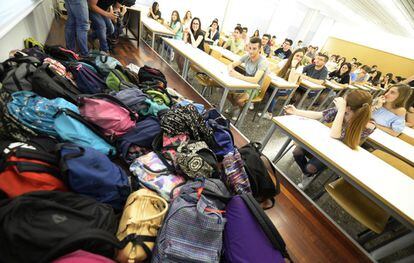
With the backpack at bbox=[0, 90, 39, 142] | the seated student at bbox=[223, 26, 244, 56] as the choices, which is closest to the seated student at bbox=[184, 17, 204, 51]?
the seated student at bbox=[223, 26, 244, 56]

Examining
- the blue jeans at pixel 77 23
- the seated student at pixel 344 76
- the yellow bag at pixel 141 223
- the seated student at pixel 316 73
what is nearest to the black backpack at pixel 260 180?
the yellow bag at pixel 141 223

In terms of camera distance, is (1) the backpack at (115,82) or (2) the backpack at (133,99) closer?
(2) the backpack at (133,99)

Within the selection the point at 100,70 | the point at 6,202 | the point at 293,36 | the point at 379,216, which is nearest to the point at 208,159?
the point at 6,202

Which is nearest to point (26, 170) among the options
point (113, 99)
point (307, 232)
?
point (113, 99)

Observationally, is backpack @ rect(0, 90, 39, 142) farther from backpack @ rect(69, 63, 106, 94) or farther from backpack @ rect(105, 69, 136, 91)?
backpack @ rect(105, 69, 136, 91)

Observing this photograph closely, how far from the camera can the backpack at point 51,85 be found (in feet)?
4.39

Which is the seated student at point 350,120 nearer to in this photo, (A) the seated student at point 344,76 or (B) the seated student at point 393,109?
(B) the seated student at point 393,109

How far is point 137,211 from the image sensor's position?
1.01 metres

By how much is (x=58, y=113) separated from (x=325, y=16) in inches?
631

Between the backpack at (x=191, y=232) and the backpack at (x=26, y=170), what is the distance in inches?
23.6

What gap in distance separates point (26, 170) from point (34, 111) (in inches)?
21.4

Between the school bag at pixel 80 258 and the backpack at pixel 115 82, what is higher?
the backpack at pixel 115 82

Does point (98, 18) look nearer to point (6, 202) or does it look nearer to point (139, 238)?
point (6, 202)

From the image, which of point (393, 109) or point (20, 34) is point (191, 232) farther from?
point (393, 109)
